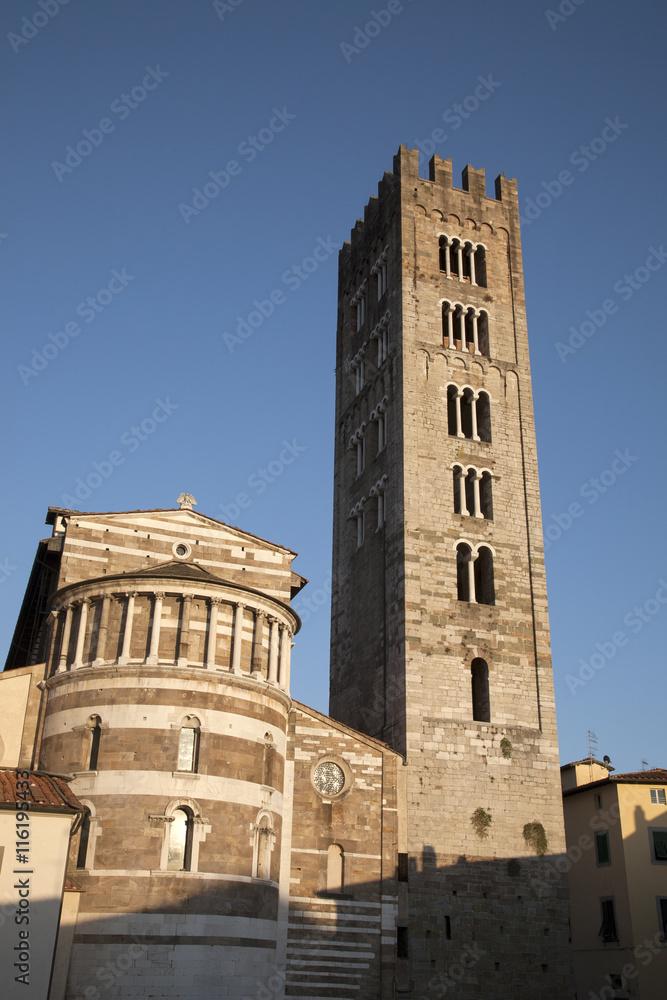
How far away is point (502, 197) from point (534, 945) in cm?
3483

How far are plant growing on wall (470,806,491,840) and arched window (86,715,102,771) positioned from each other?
13.7 metres

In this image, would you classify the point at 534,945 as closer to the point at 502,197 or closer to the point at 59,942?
the point at 59,942

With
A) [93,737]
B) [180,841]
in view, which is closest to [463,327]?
[93,737]

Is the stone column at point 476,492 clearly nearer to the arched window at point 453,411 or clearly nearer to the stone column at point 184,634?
the arched window at point 453,411

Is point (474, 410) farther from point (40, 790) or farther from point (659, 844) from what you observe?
point (40, 790)

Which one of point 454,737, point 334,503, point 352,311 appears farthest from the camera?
point 352,311

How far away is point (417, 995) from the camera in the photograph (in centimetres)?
2989

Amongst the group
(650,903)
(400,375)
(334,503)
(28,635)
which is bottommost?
(650,903)

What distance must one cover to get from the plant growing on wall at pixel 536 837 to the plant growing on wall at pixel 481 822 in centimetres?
147

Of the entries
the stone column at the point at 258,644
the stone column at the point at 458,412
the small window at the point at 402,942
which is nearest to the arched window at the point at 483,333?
the stone column at the point at 458,412

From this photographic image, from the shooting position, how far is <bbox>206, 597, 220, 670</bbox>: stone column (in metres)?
29.2

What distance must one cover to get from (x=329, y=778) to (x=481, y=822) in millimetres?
5816

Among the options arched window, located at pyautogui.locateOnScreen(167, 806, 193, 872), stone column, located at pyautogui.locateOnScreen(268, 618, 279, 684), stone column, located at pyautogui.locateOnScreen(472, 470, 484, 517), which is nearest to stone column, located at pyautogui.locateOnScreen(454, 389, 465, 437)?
stone column, located at pyautogui.locateOnScreen(472, 470, 484, 517)

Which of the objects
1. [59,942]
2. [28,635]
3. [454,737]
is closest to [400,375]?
[454,737]
